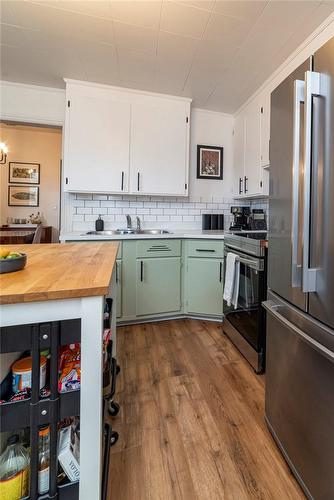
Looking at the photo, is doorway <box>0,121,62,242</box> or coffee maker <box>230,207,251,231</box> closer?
coffee maker <box>230,207,251,231</box>

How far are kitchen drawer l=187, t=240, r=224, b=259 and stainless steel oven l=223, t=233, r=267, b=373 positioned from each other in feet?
0.87

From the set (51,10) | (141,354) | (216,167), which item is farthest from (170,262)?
(51,10)

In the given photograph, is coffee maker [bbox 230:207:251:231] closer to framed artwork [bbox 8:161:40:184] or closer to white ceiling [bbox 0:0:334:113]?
white ceiling [bbox 0:0:334:113]

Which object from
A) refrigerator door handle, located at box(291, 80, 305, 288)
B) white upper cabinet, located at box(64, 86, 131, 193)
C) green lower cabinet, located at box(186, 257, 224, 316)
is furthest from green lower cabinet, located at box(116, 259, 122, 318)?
refrigerator door handle, located at box(291, 80, 305, 288)

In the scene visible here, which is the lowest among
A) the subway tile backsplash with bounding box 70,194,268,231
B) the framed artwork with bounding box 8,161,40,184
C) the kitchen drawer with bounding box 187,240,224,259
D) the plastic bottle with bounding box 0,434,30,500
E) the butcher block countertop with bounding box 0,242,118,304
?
the plastic bottle with bounding box 0,434,30,500

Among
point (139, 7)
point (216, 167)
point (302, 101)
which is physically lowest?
point (302, 101)

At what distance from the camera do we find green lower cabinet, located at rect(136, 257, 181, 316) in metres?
2.51

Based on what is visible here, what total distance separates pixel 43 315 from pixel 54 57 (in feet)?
7.99

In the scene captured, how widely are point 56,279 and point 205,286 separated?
200cm

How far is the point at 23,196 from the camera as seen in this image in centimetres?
536

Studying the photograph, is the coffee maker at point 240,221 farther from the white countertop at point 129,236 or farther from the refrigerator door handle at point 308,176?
the refrigerator door handle at point 308,176

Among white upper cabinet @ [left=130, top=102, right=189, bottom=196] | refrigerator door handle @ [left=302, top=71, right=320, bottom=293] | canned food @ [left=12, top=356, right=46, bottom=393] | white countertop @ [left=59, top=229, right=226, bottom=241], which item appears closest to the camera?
canned food @ [left=12, top=356, right=46, bottom=393]

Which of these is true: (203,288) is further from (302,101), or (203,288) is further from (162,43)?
(162,43)

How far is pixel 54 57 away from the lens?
7.13 ft
